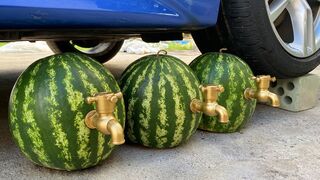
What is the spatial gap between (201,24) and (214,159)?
47cm

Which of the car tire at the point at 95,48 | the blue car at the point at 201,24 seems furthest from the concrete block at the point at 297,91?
the car tire at the point at 95,48

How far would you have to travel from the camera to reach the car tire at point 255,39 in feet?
4.78

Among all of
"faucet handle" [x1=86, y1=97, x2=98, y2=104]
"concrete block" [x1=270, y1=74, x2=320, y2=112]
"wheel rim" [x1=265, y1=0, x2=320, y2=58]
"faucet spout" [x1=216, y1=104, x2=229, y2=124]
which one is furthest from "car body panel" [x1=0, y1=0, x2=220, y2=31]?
"concrete block" [x1=270, y1=74, x2=320, y2=112]

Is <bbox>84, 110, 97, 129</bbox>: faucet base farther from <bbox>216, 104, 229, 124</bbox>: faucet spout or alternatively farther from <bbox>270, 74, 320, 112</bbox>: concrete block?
<bbox>270, 74, 320, 112</bbox>: concrete block

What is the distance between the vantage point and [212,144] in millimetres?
1296

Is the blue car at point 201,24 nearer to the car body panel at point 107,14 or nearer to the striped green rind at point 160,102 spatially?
the car body panel at point 107,14

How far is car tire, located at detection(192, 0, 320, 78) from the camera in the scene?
1.46 metres

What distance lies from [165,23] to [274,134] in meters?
0.60

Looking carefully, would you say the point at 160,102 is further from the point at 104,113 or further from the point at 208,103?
the point at 104,113

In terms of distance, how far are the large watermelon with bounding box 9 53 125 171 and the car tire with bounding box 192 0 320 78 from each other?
2.28ft

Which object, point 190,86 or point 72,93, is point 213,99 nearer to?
point 190,86

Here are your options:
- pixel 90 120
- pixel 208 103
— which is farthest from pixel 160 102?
pixel 90 120

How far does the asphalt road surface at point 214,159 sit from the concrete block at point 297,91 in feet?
0.91

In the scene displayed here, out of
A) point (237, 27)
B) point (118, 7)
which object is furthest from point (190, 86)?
point (237, 27)
